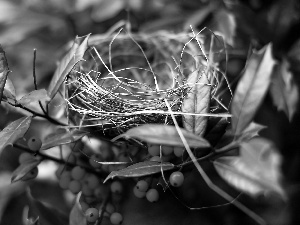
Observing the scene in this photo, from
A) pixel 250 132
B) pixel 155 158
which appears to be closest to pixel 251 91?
pixel 250 132

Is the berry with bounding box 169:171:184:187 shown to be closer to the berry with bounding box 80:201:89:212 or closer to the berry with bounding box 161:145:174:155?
the berry with bounding box 161:145:174:155

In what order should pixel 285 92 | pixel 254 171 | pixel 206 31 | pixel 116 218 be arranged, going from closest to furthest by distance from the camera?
1. pixel 254 171
2. pixel 116 218
3. pixel 285 92
4. pixel 206 31

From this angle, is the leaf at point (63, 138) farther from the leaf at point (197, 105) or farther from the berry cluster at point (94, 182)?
the leaf at point (197, 105)

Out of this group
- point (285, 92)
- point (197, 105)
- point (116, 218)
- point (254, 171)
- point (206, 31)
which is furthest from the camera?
point (206, 31)

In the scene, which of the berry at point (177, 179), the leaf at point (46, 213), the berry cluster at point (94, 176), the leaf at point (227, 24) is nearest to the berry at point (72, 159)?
the berry cluster at point (94, 176)

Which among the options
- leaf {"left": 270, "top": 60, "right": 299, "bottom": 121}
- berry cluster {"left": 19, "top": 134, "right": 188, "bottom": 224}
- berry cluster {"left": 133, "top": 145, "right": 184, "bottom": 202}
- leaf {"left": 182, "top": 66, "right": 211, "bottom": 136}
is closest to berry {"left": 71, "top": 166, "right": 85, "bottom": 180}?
berry cluster {"left": 19, "top": 134, "right": 188, "bottom": 224}

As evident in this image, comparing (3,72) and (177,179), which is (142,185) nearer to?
(177,179)
